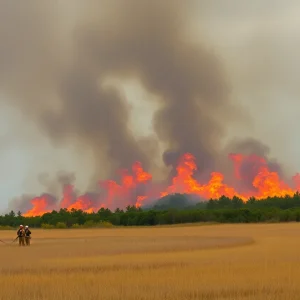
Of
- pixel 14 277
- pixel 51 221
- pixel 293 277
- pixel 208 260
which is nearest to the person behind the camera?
pixel 293 277

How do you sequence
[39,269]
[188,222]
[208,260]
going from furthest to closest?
[188,222] → [208,260] → [39,269]

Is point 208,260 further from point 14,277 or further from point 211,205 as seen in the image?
point 211,205

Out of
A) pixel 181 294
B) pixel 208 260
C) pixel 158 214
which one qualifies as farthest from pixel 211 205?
pixel 181 294

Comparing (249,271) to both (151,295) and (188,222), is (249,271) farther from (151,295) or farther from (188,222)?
(188,222)

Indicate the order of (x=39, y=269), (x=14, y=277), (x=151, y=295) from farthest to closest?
(x=39, y=269) < (x=14, y=277) < (x=151, y=295)

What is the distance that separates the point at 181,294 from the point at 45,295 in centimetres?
464

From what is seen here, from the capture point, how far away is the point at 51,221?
564 ft

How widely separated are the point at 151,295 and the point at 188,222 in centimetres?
12327

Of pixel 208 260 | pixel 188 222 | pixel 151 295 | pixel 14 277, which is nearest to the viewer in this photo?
pixel 151 295

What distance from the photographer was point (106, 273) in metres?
24.9

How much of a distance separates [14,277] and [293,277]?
464 inches

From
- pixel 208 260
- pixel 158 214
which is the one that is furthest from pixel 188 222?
pixel 208 260

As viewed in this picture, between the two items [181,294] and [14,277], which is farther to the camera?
[14,277]

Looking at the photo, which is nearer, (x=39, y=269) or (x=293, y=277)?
(x=293, y=277)
